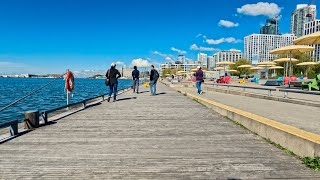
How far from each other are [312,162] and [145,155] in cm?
263

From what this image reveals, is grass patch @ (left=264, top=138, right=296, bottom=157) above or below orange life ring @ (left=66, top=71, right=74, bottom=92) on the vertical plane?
below

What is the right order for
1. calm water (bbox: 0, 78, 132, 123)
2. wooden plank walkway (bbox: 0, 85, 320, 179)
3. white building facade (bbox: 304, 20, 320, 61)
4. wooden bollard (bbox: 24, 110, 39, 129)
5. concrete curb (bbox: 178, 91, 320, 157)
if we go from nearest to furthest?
wooden plank walkway (bbox: 0, 85, 320, 179), concrete curb (bbox: 178, 91, 320, 157), wooden bollard (bbox: 24, 110, 39, 129), calm water (bbox: 0, 78, 132, 123), white building facade (bbox: 304, 20, 320, 61)

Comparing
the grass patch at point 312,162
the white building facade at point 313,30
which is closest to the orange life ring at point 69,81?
the grass patch at point 312,162

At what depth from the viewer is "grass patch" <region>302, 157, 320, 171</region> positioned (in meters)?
3.48

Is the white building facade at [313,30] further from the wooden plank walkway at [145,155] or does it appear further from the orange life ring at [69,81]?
the wooden plank walkway at [145,155]

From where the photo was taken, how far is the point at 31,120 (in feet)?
20.1

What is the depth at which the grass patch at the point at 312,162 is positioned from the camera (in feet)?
11.4

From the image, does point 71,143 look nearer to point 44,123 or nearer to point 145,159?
point 145,159

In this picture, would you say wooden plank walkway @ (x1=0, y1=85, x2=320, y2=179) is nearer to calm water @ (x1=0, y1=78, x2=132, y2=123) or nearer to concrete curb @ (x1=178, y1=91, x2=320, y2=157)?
concrete curb @ (x1=178, y1=91, x2=320, y2=157)

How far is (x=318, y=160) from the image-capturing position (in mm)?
3584

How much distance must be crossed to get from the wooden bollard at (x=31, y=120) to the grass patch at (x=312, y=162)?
20.0ft

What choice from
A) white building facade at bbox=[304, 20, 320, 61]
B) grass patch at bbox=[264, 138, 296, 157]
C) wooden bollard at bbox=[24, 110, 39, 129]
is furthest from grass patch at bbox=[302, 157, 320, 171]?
white building facade at bbox=[304, 20, 320, 61]

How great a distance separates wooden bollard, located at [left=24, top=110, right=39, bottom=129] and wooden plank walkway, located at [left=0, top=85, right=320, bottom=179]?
0.28 m

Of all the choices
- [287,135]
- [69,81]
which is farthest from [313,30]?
[287,135]
